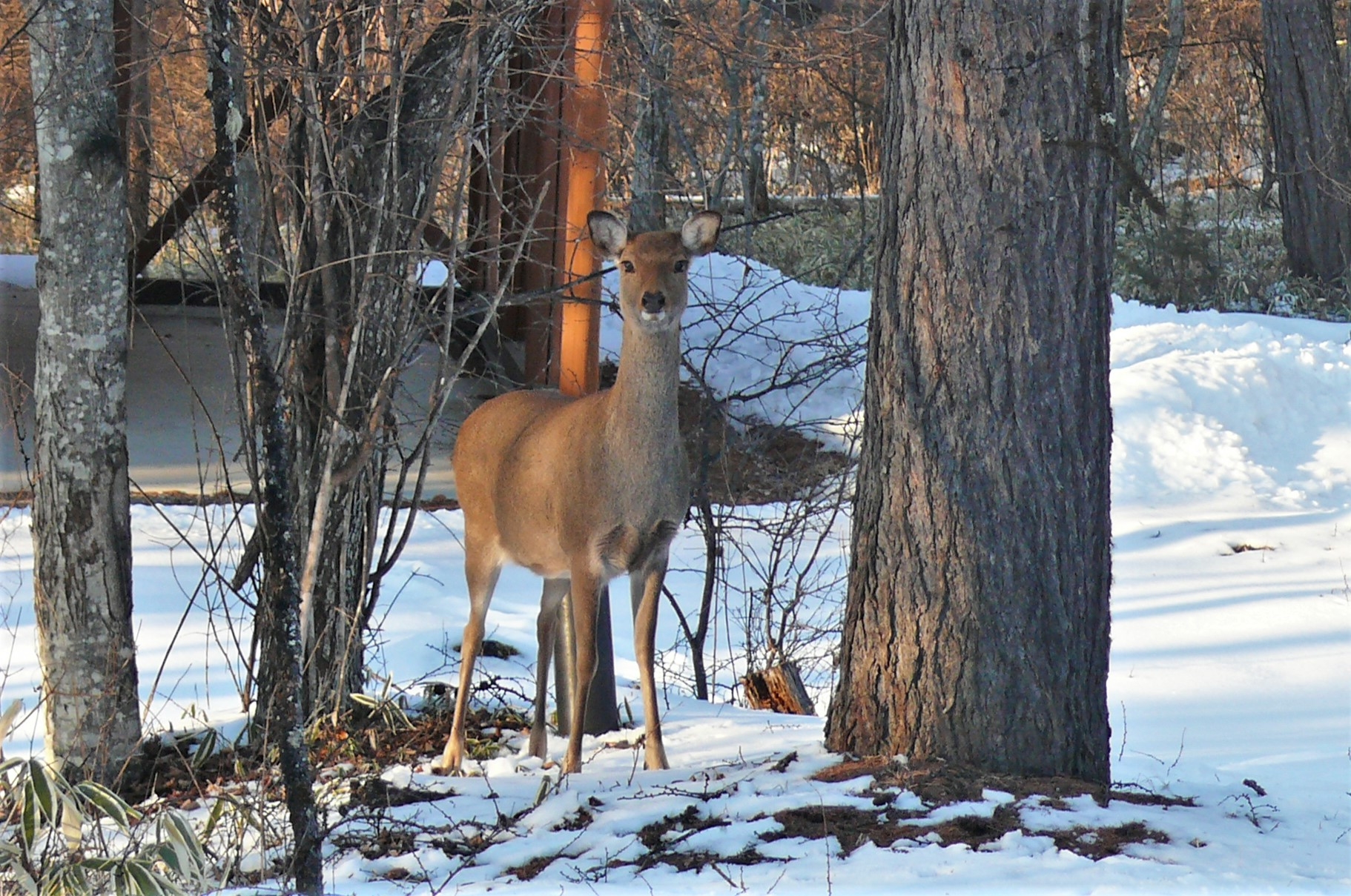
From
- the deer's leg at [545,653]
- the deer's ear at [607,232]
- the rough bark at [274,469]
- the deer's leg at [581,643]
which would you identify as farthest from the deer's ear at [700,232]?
the rough bark at [274,469]

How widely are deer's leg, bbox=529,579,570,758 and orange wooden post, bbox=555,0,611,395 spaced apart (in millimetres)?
1053

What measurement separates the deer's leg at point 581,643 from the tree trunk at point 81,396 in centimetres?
161

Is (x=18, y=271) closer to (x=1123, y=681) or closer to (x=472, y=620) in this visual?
(x=472, y=620)

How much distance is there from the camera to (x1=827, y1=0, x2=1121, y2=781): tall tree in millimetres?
4516

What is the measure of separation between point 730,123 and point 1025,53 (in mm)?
6622

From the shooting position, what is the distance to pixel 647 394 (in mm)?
5113

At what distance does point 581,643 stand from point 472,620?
75 centimetres

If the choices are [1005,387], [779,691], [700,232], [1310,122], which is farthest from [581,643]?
[1310,122]

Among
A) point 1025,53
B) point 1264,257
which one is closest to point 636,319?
point 1025,53

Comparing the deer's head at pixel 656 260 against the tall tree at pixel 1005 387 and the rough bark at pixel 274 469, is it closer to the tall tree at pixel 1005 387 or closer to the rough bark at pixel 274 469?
the tall tree at pixel 1005 387

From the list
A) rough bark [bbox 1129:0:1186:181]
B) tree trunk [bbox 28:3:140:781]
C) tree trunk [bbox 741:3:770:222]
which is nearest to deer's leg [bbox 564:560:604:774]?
tree trunk [bbox 28:3:140:781]

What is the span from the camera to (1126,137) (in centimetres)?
1823

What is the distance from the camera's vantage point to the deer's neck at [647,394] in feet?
16.7

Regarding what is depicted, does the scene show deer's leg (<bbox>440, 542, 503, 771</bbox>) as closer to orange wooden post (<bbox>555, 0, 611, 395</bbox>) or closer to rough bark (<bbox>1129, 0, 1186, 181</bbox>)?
orange wooden post (<bbox>555, 0, 611, 395</bbox>)
